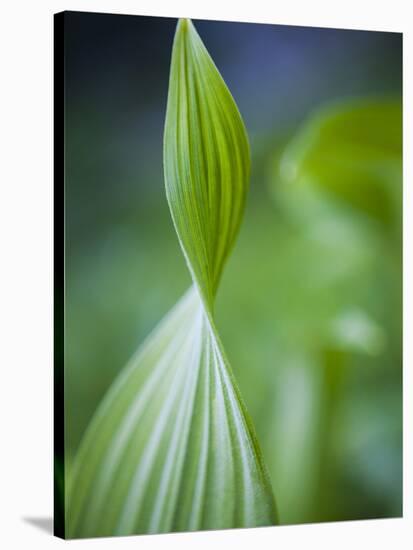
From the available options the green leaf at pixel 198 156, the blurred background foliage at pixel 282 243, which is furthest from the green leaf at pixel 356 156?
the green leaf at pixel 198 156

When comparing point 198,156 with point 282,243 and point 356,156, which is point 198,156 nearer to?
point 282,243

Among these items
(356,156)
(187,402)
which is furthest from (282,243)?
(187,402)

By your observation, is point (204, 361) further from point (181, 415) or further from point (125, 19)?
point (125, 19)

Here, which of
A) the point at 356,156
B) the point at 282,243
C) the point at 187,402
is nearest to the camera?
the point at 187,402

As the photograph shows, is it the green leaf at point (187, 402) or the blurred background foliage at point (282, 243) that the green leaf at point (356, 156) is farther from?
the green leaf at point (187, 402)

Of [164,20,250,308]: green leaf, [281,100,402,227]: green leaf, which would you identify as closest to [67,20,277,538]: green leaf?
[164,20,250,308]: green leaf

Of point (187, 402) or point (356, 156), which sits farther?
point (356, 156)

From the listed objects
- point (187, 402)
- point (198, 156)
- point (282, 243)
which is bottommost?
point (187, 402)
